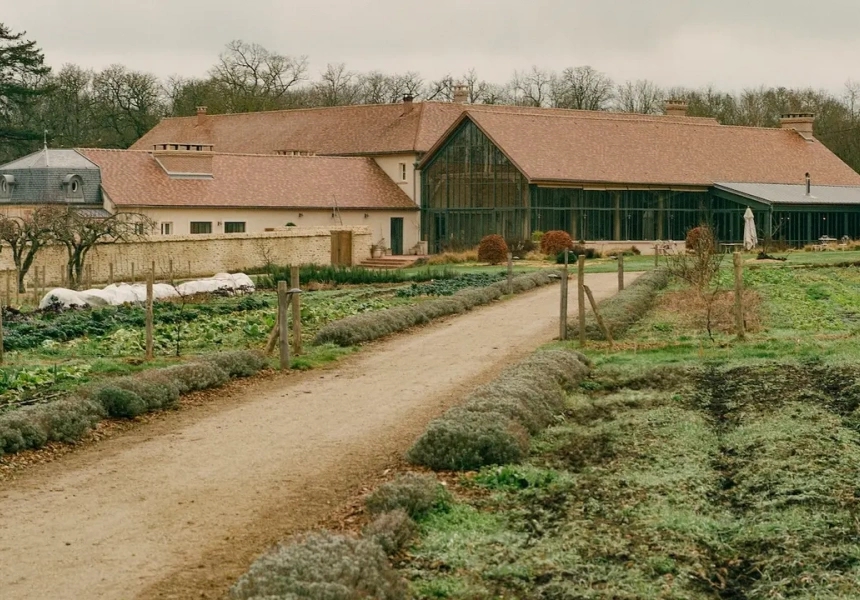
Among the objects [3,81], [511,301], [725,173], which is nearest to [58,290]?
[511,301]

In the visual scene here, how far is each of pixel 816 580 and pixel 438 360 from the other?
12.4 meters

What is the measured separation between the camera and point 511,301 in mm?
32750

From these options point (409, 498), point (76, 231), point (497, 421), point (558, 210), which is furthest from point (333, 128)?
point (409, 498)

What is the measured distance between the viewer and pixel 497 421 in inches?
520

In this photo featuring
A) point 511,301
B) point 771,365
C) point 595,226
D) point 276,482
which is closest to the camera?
point 276,482

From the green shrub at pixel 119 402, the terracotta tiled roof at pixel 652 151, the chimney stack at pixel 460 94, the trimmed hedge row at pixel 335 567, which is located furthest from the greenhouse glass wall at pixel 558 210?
the trimmed hedge row at pixel 335 567

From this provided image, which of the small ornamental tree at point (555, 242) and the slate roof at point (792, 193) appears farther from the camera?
the slate roof at point (792, 193)

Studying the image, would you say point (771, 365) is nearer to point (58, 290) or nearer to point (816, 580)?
point (816, 580)

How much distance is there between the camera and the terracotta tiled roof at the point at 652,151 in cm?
5850

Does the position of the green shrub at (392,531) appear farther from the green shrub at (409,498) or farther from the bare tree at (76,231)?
the bare tree at (76,231)

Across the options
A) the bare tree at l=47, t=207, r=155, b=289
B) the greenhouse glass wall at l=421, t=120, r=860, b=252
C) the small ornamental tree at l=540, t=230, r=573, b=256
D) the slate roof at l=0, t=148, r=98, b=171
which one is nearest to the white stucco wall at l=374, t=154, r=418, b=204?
the greenhouse glass wall at l=421, t=120, r=860, b=252

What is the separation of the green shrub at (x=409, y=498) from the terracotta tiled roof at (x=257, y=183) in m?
43.3

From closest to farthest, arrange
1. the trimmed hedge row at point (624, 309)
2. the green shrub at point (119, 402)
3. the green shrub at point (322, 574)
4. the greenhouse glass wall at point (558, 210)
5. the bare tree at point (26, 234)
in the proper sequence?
the green shrub at point (322, 574)
the green shrub at point (119, 402)
the trimmed hedge row at point (624, 309)
the bare tree at point (26, 234)
the greenhouse glass wall at point (558, 210)

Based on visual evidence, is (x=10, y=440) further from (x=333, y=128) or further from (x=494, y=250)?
(x=333, y=128)
